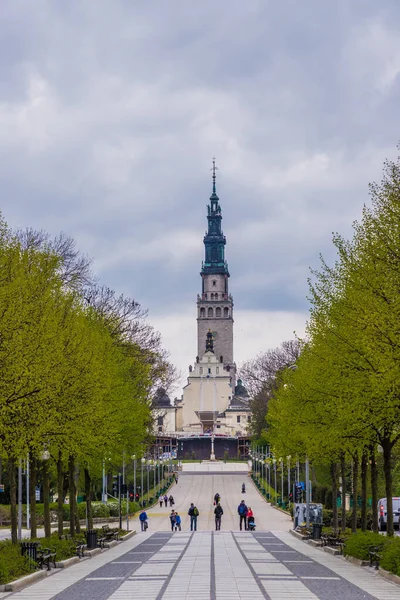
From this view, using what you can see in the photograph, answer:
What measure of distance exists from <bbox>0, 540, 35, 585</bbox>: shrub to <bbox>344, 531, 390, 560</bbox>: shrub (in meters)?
9.62

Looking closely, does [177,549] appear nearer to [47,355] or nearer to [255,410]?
[47,355]

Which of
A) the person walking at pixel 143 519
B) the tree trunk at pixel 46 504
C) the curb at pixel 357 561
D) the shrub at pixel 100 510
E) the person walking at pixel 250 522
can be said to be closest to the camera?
the curb at pixel 357 561

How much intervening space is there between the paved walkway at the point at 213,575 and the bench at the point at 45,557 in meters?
0.57

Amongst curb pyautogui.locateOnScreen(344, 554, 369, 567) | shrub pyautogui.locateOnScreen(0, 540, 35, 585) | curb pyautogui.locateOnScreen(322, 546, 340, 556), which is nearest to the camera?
shrub pyautogui.locateOnScreen(0, 540, 35, 585)

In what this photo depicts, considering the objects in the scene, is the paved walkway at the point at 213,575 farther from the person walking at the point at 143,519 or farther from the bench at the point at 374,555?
the person walking at the point at 143,519

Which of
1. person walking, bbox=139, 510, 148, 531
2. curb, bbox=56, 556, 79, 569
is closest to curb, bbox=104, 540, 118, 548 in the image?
curb, bbox=56, 556, 79, 569

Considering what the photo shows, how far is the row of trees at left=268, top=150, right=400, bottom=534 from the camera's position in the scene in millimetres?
25531

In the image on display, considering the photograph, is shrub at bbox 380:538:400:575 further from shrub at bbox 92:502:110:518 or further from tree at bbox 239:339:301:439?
tree at bbox 239:339:301:439

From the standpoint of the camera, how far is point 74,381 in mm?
32469

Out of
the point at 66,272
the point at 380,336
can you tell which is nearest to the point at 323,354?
the point at 380,336

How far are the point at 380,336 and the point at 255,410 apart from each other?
274ft

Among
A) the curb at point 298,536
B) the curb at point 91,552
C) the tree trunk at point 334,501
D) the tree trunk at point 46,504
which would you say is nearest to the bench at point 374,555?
the curb at point 91,552

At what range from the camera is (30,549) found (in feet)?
93.1

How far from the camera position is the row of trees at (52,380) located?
26.3m
